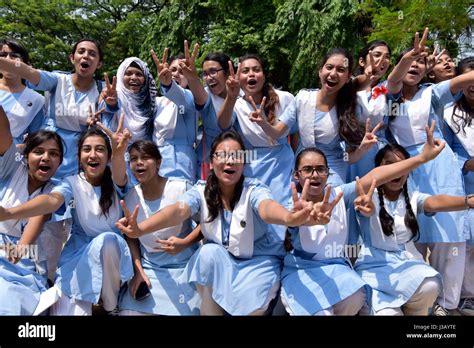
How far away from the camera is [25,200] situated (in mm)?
3469

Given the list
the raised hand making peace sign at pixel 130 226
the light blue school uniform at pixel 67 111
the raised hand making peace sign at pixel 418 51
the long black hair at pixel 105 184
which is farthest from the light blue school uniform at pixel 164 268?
the raised hand making peace sign at pixel 418 51

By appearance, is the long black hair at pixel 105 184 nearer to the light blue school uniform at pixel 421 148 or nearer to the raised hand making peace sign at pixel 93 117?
the raised hand making peace sign at pixel 93 117

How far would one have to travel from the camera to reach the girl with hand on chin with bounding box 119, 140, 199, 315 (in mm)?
3377

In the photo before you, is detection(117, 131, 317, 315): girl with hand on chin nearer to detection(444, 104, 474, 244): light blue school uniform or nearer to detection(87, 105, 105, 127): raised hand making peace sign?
detection(87, 105, 105, 127): raised hand making peace sign

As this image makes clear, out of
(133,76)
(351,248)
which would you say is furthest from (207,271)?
(133,76)

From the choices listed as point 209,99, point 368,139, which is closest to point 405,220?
point 368,139

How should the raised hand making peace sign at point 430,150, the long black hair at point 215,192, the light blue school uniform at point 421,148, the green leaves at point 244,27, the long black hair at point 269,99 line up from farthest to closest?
the green leaves at point 244,27
the long black hair at point 269,99
the light blue school uniform at point 421,148
the long black hair at point 215,192
the raised hand making peace sign at point 430,150

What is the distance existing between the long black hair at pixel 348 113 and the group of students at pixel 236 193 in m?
0.01

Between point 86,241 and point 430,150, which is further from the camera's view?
point 86,241

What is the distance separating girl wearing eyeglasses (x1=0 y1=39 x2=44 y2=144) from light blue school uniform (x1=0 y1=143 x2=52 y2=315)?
0.67 m

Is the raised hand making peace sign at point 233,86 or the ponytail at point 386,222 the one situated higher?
the raised hand making peace sign at point 233,86

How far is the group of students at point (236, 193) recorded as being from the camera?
126 inches

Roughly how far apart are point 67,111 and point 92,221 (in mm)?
1122

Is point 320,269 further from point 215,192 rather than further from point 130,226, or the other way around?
point 130,226
